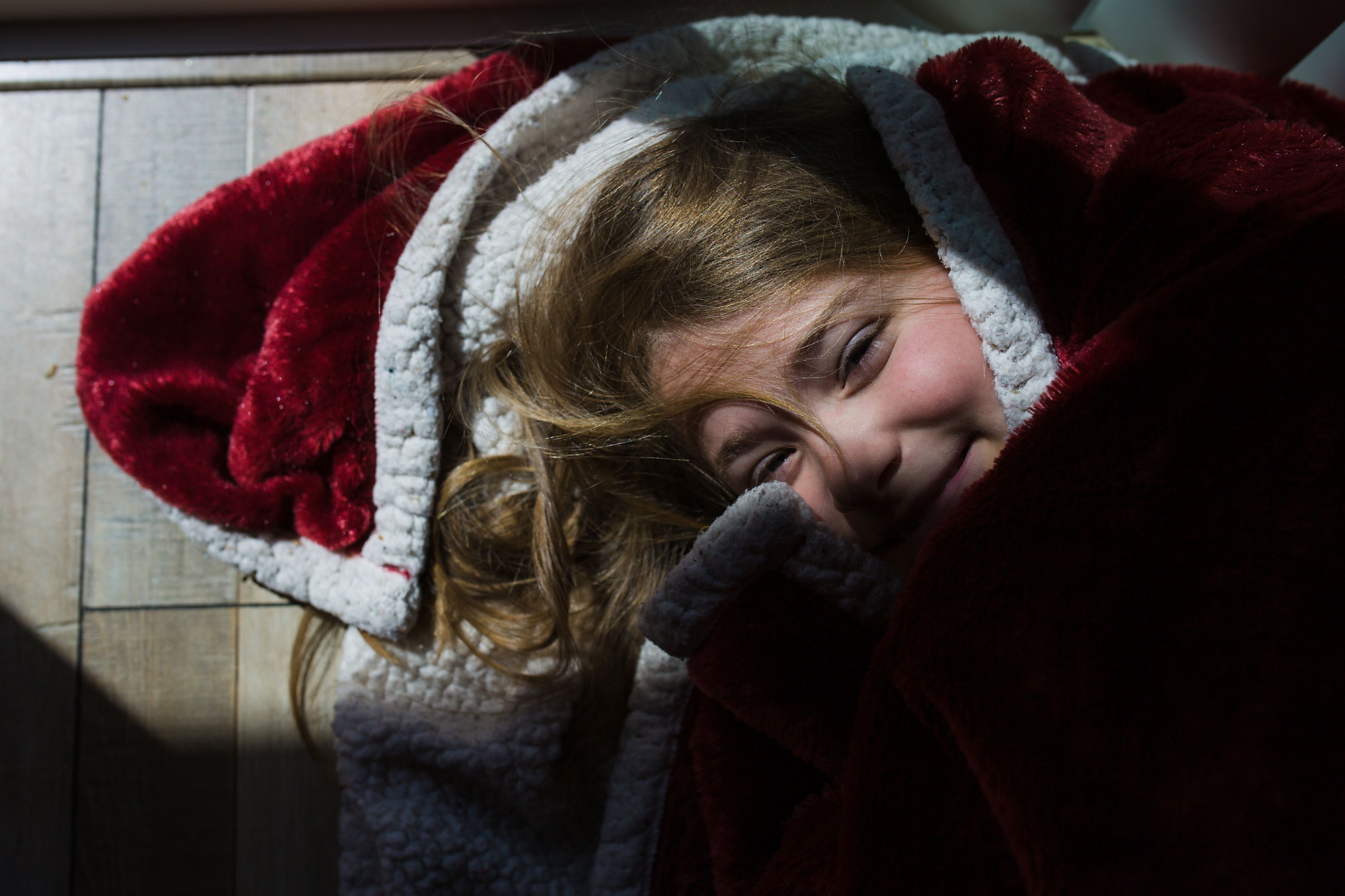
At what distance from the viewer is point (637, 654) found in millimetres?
958

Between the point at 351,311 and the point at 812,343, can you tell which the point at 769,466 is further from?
the point at 351,311

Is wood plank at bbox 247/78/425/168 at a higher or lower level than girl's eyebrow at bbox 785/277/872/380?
higher

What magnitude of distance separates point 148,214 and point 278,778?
66cm

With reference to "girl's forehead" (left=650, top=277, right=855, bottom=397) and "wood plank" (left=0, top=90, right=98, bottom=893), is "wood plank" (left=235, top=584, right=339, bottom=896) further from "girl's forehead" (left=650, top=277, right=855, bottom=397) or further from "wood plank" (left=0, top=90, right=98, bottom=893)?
"girl's forehead" (left=650, top=277, right=855, bottom=397)

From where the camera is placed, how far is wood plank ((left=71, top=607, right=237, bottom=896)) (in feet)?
A: 3.15

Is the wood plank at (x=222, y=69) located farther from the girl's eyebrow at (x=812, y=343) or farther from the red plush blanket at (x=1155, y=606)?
the red plush blanket at (x=1155, y=606)

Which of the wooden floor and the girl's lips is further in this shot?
the wooden floor

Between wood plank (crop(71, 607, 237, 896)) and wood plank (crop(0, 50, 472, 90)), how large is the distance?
62 centimetres

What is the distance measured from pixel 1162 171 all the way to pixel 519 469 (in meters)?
0.65

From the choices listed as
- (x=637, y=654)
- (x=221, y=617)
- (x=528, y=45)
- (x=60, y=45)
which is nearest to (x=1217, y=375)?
(x=637, y=654)

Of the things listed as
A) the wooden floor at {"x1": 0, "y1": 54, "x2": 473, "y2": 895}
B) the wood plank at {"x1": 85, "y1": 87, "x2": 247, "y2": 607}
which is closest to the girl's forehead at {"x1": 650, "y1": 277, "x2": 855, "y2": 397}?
the wooden floor at {"x1": 0, "y1": 54, "x2": 473, "y2": 895}

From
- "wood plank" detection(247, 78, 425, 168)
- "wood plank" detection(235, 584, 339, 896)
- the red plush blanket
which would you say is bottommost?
"wood plank" detection(235, 584, 339, 896)

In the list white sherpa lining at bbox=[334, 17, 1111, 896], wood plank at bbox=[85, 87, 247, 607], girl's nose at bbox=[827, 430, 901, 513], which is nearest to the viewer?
girl's nose at bbox=[827, 430, 901, 513]

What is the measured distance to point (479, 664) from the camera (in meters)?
0.92
